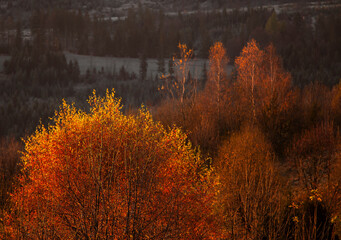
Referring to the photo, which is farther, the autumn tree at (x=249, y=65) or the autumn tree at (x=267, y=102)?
the autumn tree at (x=249, y=65)

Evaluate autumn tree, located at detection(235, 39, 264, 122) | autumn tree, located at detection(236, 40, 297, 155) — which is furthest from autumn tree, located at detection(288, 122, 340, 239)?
autumn tree, located at detection(235, 39, 264, 122)

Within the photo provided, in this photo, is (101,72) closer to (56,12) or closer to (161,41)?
(161,41)

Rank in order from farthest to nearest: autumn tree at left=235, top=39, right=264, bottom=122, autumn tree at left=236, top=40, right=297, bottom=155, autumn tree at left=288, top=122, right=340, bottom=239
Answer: autumn tree at left=235, top=39, right=264, bottom=122 → autumn tree at left=236, top=40, right=297, bottom=155 → autumn tree at left=288, top=122, right=340, bottom=239

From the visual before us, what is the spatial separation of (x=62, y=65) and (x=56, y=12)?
37.5m

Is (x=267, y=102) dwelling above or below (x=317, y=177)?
above

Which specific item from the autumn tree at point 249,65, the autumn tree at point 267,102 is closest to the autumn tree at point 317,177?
the autumn tree at point 267,102

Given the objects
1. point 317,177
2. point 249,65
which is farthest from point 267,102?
point 317,177

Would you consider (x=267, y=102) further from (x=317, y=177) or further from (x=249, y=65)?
(x=317, y=177)

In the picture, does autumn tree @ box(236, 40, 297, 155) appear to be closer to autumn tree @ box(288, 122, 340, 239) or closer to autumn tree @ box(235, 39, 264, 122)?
autumn tree @ box(235, 39, 264, 122)

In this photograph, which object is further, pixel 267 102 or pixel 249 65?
pixel 249 65

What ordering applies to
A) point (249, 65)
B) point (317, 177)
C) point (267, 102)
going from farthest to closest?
point (249, 65), point (267, 102), point (317, 177)

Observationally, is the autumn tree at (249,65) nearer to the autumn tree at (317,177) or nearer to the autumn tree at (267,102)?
the autumn tree at (267,102)

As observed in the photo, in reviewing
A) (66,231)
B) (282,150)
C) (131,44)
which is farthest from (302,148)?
(131,44)

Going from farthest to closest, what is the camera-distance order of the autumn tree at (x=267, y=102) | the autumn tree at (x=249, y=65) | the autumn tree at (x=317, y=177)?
1. the autumn tree at (x=249, y=65)
2. the autumn tree at (x=267, y=102)
3. the autumn tree at (x=317, y=177)
